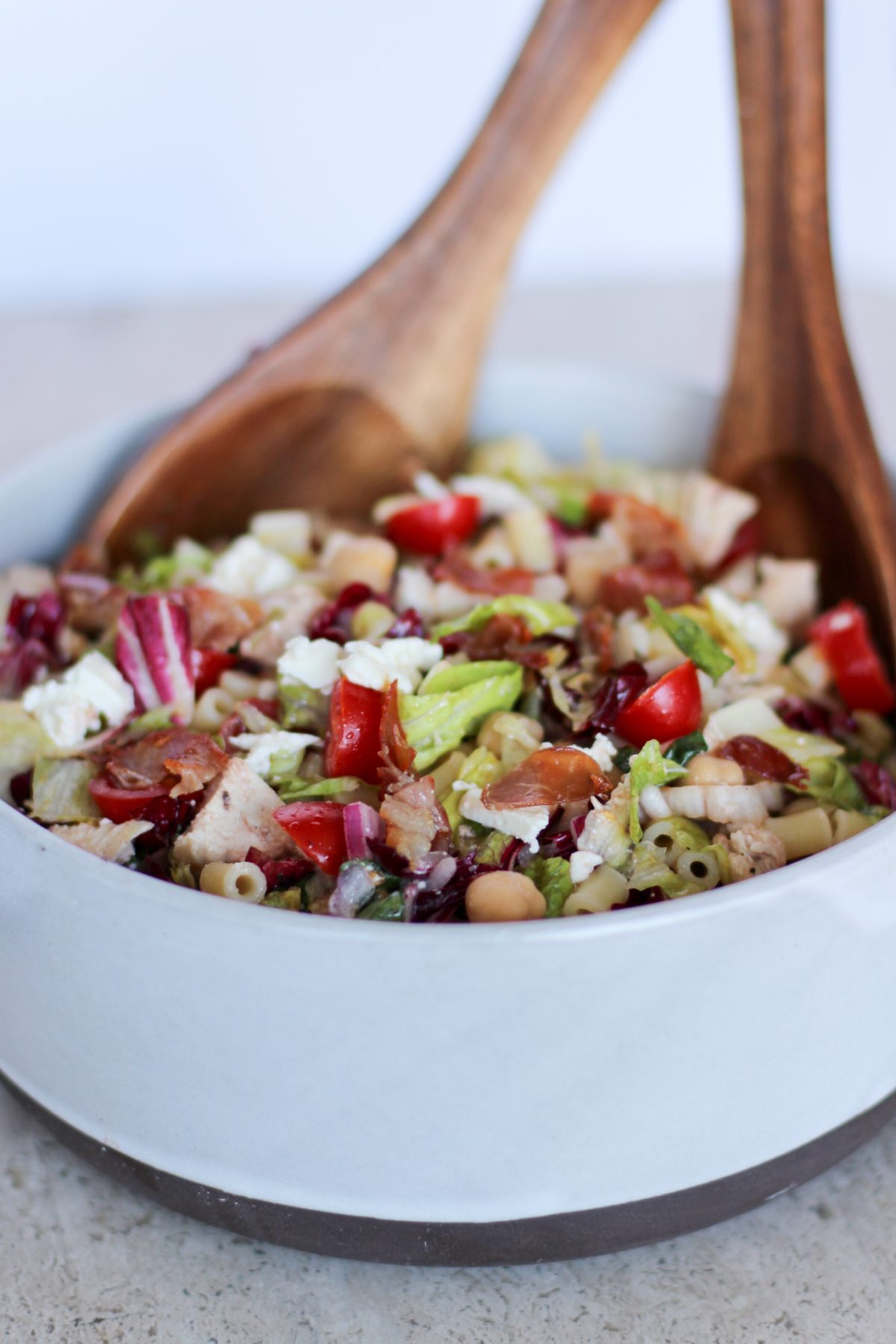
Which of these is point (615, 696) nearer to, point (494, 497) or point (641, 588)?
point (641, 588)

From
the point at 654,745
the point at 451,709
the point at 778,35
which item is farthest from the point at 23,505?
the point at 778,35

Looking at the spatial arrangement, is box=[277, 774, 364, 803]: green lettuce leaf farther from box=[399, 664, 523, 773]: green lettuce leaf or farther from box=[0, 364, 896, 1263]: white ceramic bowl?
box=[0, 364, 896, 1263]: white ceramic bowl

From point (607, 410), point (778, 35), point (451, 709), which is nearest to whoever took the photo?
point (451, 709)

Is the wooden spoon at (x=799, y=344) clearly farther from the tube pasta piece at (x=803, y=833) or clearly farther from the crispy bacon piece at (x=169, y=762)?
the crispy bacon piece at (x=169, y=762)

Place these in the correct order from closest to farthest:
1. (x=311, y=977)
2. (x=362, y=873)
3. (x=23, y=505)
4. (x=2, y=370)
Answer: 1. (x=311, y=977)
2. (x=362, y=873)
3. (x=23, y=505)
4. (x=2, y=370)

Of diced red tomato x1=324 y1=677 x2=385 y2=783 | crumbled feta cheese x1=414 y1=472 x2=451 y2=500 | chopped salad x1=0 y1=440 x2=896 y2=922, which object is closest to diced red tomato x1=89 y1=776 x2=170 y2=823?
chopped salad x1=0 y1=440 x2=896 y2=922

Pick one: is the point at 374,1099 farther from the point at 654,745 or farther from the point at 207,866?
the point at 654,745
